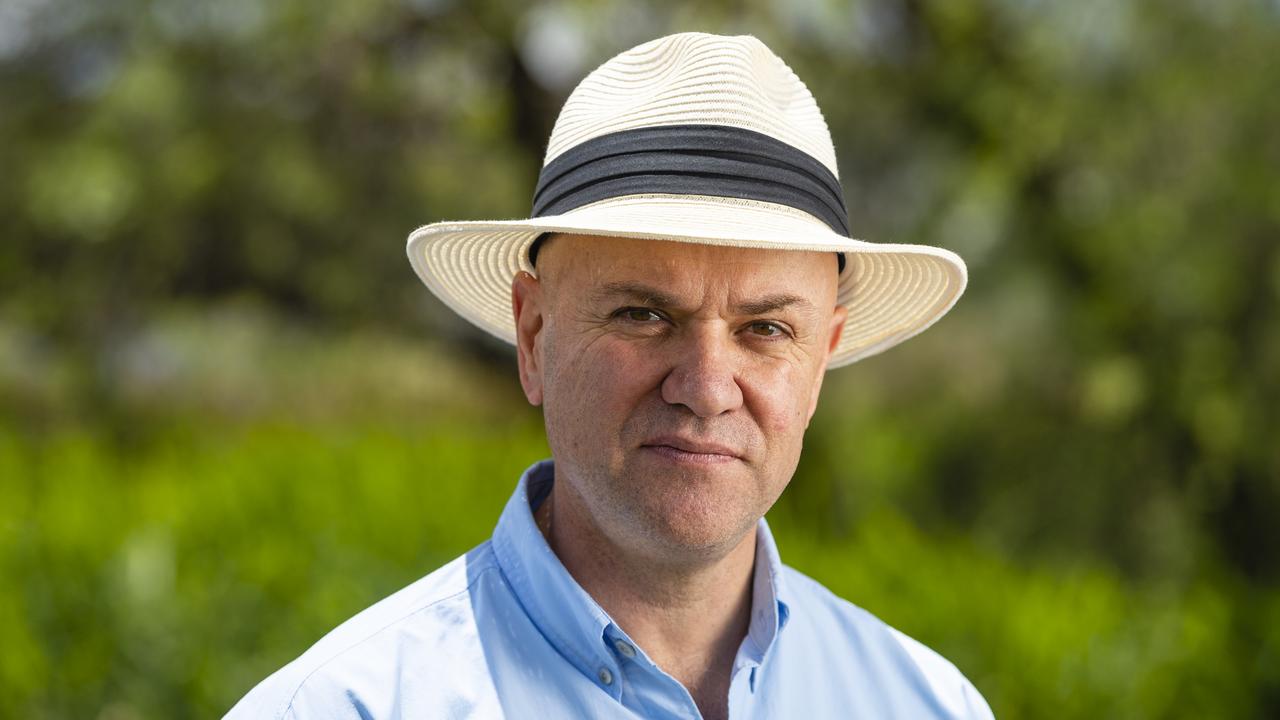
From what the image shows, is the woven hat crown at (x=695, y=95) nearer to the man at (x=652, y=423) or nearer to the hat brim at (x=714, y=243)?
the man at (x=652, y=423)

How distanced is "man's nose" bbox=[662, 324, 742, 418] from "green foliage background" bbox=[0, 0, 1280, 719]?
2885 millimetres

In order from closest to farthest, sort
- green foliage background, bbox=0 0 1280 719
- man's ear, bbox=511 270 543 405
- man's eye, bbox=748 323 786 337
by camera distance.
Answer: man's eye, bbox=748 323 786 337
man's ear, bbox=511 270 543 405
green foliage background, bbox=0 0 1280 719

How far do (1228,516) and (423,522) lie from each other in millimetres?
4248

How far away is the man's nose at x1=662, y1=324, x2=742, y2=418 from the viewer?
1800mm

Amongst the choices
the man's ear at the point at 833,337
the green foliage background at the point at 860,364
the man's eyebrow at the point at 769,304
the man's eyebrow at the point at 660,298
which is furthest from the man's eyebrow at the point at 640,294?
the green foliage background at the point at 860,364

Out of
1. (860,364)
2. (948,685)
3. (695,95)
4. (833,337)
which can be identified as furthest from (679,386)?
(860,364)

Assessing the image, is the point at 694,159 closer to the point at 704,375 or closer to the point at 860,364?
the point at 704,375

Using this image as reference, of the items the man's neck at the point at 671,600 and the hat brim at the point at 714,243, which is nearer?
the hat brim at the point at 714,243

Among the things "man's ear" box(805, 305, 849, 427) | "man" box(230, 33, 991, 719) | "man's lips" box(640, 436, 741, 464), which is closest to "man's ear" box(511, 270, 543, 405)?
"man" box(230, 33, 991, 719)

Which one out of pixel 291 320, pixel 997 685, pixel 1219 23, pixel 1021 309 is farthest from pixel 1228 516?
pixel 291 320

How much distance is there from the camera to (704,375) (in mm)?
1813

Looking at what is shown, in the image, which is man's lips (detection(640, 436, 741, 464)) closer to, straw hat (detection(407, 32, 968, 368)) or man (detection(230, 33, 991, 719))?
man (detection(230, 33, 991, 719))

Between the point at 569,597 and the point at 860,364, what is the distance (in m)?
7.42

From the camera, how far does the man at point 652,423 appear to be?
5.96 feet
